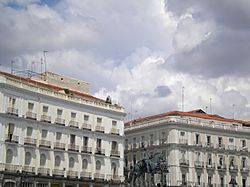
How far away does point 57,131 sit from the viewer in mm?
66562

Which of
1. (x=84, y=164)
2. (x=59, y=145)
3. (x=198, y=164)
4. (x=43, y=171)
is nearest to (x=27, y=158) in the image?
(x=43, y=171)

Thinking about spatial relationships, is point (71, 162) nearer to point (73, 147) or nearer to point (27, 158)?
point (73, 147)

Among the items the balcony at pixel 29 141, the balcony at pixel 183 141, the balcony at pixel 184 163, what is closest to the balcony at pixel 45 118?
the balcony at pixel 29 141

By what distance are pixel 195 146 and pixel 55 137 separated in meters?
27.1

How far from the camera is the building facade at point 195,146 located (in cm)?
8156

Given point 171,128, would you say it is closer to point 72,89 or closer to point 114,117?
point 114,117

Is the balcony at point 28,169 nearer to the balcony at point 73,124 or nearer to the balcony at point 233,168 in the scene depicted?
the balcony at point 73,124

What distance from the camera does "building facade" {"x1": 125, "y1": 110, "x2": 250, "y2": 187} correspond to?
81562mm

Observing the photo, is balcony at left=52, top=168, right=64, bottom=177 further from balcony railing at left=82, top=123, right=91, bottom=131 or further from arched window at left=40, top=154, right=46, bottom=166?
balcony railing at left=82, top=123, right=91, bottom=131

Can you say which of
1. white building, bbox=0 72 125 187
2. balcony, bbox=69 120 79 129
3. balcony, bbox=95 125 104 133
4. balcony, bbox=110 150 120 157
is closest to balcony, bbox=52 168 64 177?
white building, bbox=0 72 125 187

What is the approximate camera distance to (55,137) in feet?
217

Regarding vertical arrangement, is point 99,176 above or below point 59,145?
below

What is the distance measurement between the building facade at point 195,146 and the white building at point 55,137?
37.9ft

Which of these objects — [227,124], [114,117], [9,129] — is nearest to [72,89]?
[114,117]
